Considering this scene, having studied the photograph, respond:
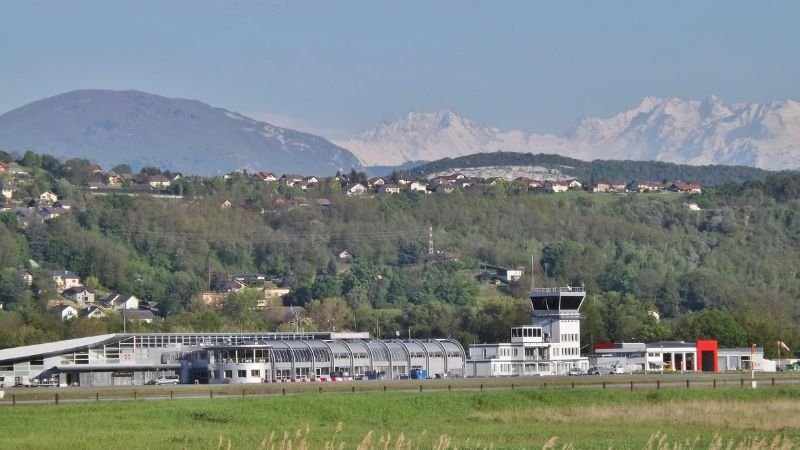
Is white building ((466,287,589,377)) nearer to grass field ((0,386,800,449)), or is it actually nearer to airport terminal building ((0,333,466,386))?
airport terminal building ((0,333,466,386))

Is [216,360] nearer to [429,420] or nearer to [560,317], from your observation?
[560,317]

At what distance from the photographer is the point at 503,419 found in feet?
246

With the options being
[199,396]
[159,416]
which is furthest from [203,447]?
[199,396]

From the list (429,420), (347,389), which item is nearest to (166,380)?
(347,389)

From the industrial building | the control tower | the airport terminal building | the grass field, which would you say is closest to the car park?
the industrial building

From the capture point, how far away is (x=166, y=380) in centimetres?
13038

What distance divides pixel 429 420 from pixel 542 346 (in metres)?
68.7

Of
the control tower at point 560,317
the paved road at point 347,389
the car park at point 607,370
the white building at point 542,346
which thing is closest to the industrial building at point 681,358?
the car park at point 607,370

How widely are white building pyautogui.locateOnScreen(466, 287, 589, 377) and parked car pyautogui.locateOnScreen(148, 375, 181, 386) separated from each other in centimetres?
2421

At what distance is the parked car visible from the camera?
12804cm

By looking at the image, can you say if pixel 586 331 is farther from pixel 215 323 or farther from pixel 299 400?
pixel 299 400

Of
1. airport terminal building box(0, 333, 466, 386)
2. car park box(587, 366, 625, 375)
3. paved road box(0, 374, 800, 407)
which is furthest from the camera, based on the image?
car park box(587, 366, 625, 375)

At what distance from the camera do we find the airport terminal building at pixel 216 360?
427 feet

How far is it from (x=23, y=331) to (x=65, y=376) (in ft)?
118
